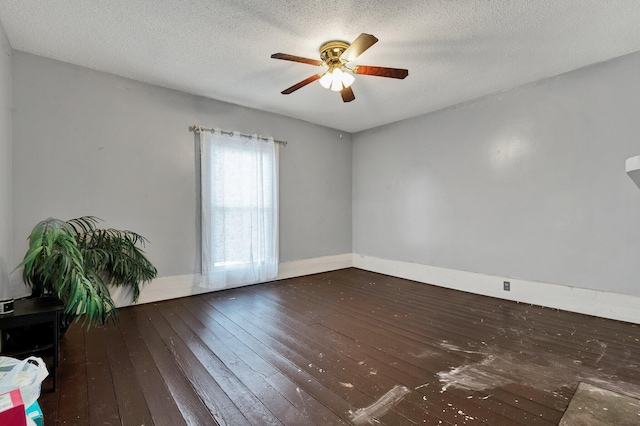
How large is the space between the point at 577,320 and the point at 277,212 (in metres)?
3.61

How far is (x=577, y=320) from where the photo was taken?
9.18ft

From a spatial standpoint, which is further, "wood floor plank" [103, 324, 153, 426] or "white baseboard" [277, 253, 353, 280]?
"white baseboard" [277, 253, 353, 280]

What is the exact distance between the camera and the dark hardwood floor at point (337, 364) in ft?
5.06

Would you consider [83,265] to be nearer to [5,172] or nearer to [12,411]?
[5,172]

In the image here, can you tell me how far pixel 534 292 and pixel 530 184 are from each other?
1.23 meters

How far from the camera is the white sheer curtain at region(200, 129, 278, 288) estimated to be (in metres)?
3.67

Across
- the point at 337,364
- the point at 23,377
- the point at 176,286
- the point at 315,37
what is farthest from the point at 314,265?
the point at 23,377

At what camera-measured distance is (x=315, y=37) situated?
238 cm

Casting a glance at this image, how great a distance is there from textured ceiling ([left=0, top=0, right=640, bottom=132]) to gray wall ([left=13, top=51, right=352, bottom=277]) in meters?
0.22

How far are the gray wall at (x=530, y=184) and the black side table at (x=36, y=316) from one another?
4.09m

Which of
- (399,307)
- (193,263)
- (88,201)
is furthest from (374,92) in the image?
(88,201)

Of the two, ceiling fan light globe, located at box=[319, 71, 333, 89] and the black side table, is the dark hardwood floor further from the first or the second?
ceiling fan light globe, located at box=[319, 71, 333, 89]

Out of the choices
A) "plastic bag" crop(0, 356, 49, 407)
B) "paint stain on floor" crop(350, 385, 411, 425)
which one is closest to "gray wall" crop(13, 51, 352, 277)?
"plastic bag" crop(0, 356, 49, 407)

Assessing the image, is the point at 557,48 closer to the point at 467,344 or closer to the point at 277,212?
the point at 467,344
